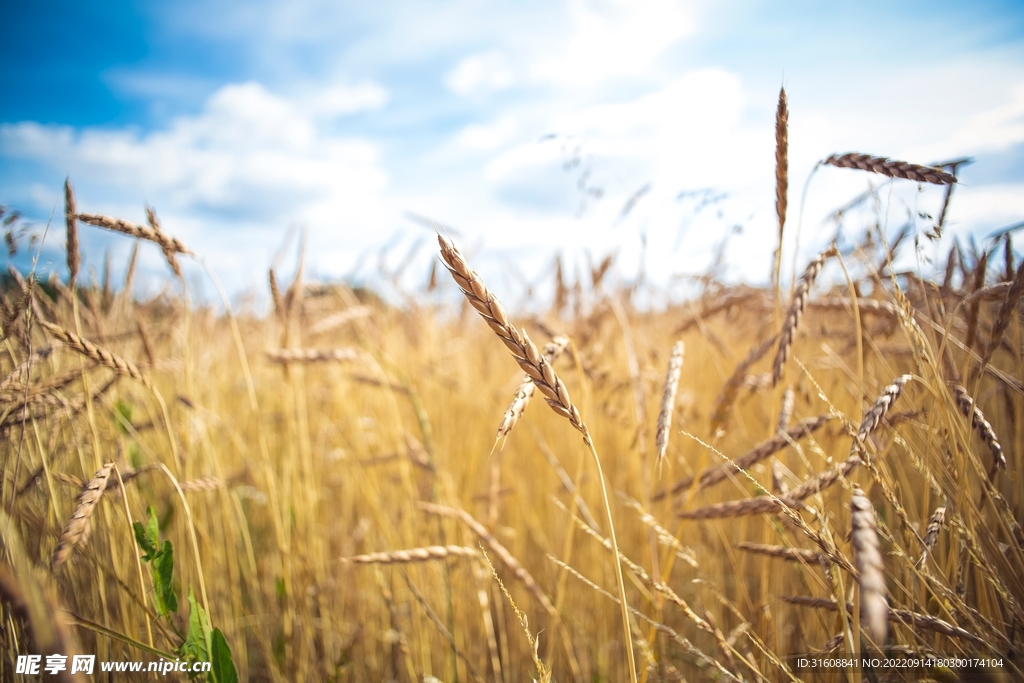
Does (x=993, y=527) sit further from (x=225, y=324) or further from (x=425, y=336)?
(x=225, y=324)

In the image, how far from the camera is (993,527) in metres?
0.96

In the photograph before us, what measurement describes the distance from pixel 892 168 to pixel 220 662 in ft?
4.51

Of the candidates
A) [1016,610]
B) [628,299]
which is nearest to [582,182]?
[1016,610]

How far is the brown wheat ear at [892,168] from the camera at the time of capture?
2.24 feet

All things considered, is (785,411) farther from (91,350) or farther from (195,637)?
(91,350)

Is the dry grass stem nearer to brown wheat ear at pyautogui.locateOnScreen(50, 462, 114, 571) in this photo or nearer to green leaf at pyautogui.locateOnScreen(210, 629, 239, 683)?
brown wheat ear at pyautogui.locateOnScreen(50, 462, 114, 571)

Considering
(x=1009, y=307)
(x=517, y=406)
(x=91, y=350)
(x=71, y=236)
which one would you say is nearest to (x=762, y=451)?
(x=1009, y=307)

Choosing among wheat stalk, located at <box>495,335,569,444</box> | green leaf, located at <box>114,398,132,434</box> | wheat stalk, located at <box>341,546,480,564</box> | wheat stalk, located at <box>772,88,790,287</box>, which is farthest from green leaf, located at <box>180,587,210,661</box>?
wheat stalk, located at <box>772,88,790,287</box>

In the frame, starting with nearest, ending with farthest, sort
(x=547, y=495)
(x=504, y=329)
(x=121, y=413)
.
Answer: (x=504, y=329), (x=121, y=413), (x=547, y=495)

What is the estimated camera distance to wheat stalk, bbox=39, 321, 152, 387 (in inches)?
29.4

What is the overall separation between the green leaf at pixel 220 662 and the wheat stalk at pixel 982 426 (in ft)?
3.89

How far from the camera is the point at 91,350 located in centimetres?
76

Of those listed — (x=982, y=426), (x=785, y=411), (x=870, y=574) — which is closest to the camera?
(x=870, y=574)

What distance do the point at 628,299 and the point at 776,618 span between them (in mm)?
1998
